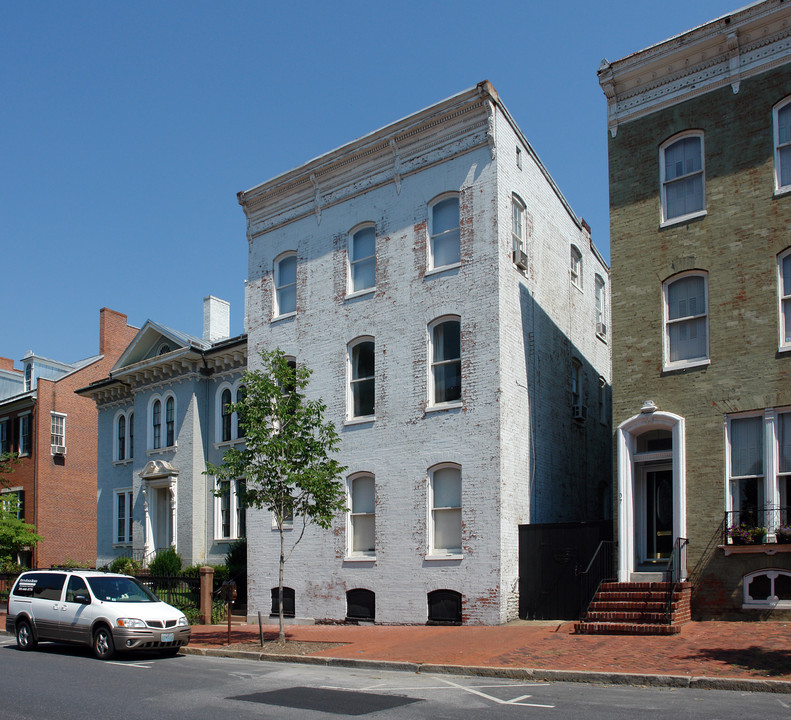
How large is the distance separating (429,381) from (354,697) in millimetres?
10621

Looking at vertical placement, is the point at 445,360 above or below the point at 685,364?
above

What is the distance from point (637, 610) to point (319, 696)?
23.8 feet

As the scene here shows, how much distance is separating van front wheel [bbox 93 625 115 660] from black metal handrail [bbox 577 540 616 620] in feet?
31.5

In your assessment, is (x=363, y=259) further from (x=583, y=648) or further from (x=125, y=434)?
(x=125, y=434)

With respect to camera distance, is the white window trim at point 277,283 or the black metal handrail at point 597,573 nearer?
the black metal handrail at point 597,573

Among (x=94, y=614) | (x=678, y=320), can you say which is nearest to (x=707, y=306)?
(x=678, y=320)

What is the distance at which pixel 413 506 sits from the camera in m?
20.7

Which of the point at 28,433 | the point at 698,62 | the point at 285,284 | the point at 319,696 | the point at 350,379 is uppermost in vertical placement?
the point at 698,62

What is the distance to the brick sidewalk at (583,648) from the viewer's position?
1237 cm

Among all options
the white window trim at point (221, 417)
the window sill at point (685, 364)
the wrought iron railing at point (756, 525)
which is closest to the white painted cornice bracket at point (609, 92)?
the window sill at point (685, 364)

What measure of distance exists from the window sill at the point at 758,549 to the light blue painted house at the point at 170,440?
15187mm

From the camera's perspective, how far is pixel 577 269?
2614 centimetres

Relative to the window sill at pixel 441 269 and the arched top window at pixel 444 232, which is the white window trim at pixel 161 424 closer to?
the window sill at pixel 441 269

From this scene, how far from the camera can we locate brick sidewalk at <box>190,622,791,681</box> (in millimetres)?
12367
